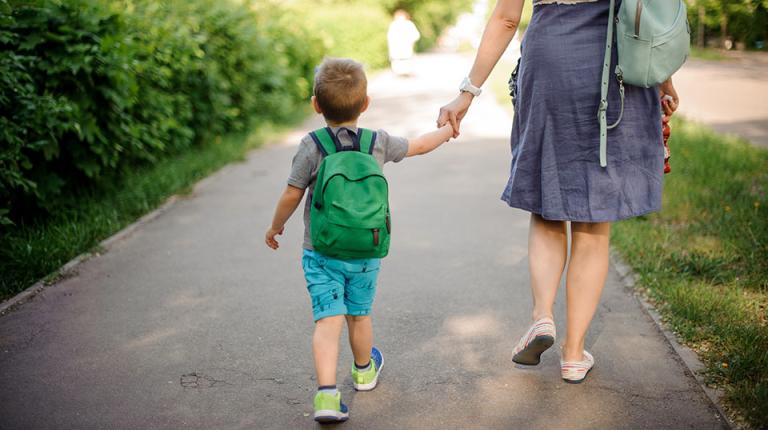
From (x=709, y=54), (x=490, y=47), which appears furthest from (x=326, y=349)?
(x=709, y=54)

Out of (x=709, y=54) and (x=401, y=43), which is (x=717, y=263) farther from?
(x=709, y=54)

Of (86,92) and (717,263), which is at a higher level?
(86,92)

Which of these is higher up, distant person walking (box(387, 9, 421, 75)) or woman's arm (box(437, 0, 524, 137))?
woman's arm (box(437, 0, 524, 137))

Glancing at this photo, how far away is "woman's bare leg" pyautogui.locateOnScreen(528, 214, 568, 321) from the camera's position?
3.18 meters

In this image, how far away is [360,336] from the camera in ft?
10.1

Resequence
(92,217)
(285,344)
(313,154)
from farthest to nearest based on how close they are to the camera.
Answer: (92,217) → (285,344) → (313,154)

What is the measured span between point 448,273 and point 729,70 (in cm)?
1896

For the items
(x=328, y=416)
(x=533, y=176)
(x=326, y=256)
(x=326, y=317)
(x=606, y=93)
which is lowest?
(x=328, y=416)

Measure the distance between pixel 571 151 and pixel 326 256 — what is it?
1067 mm

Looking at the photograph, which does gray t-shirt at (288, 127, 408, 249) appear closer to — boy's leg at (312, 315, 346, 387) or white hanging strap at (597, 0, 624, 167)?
boy's leg at (312, 315, 346, 387)

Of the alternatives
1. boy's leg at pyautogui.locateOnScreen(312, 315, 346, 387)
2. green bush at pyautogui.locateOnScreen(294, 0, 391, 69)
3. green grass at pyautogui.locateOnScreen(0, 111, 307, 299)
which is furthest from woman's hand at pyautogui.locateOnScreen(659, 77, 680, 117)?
green bush at pyautogui.locateOnScreen(294, 0, 391, 69)

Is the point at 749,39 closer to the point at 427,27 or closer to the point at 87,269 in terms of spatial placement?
the point at 87,269

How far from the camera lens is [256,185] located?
24.6ft

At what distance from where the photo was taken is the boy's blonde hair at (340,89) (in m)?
2.74
